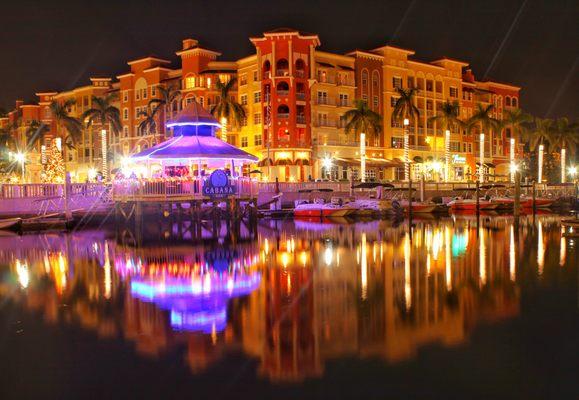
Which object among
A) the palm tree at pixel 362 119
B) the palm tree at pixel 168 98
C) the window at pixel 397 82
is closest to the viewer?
the palm tree at pixel 168 98

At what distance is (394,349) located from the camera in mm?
12609

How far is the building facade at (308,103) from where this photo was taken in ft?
257

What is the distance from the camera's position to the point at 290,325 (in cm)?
1452

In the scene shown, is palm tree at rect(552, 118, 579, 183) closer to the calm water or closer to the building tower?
the building tower

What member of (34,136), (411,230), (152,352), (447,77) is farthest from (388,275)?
(34,136)

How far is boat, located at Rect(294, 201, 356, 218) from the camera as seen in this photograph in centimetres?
5559

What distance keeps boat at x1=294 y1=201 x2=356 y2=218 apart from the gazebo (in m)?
10.8

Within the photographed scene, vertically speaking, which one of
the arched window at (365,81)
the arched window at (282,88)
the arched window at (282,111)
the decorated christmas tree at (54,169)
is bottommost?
the decorated christmas tree at (54,169)

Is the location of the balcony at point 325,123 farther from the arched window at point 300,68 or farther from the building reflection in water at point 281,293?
the building reflection in water at point 281,293

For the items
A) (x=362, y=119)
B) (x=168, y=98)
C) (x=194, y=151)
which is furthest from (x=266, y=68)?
(x=194, y=151)

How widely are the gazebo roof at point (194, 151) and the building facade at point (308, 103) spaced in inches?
948

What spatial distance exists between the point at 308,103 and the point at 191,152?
40833mm

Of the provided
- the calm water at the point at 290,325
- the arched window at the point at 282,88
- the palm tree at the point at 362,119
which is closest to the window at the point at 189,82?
the arched window at the point at 282,88

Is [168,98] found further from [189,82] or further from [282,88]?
[282,88]
